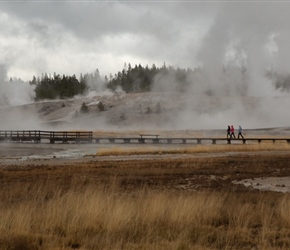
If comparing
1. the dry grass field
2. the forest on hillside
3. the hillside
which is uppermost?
the forest on hillside

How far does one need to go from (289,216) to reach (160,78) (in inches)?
5924

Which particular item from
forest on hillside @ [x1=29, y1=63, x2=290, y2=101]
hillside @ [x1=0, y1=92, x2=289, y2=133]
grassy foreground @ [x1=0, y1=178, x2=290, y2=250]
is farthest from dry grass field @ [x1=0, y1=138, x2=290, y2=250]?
forest on hillside @ [x1=29, y1=63, x2=290, y2=101]

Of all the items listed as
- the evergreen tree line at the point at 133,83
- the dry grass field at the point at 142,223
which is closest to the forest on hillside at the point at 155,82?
the evergreen tree line at the point at 133,83

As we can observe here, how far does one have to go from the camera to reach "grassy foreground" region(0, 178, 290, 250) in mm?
6145

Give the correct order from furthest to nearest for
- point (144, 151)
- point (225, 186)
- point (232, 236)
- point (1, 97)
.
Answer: point (1, 97)
point (144, 151)
point (225, 186)
point (232, 236)

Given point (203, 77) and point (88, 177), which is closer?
point (88, 177)

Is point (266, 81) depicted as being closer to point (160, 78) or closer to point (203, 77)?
point (203, 77)

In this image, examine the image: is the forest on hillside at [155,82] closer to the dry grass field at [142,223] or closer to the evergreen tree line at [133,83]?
the evergreen tree line at [133,83]

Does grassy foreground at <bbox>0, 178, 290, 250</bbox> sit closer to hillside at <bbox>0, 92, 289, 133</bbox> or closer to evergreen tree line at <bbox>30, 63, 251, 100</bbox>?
hillside at <bbox>0, 92, 289, 133</bbox>

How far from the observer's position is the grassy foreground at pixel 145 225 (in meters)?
6.14

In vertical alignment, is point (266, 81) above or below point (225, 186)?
above

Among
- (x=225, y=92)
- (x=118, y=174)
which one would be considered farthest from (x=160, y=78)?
(x=118, y=174)

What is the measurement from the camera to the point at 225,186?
14188 millimetres

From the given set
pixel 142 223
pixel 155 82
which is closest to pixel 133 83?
pixel 155 82
